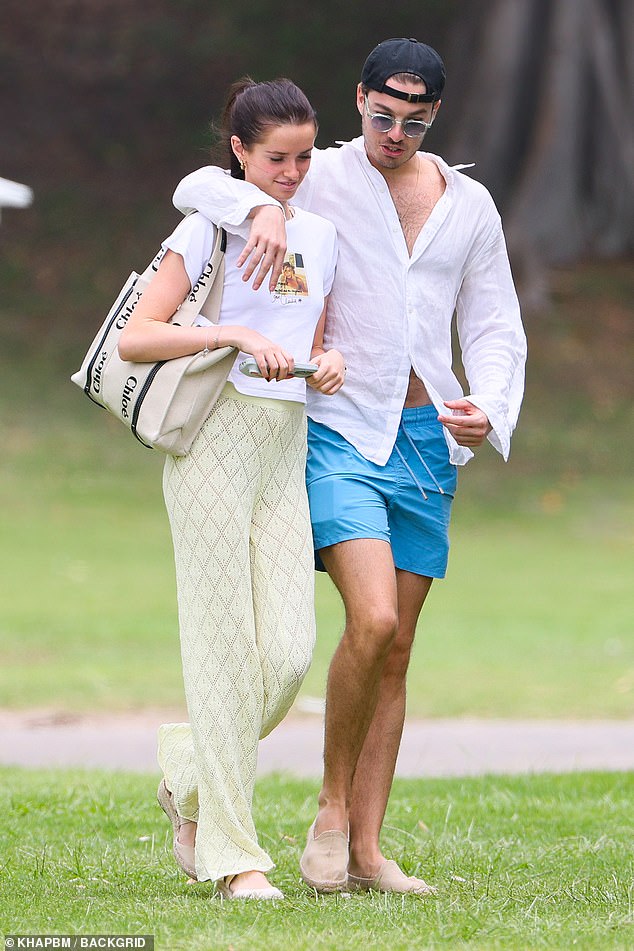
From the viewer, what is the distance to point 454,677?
A: 931 cm

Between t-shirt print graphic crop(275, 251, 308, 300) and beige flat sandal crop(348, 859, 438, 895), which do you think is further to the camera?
beige flat sandal crop(348, 859, 438, 895)

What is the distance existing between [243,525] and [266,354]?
1.56ft

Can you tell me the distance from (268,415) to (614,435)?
13.4 m

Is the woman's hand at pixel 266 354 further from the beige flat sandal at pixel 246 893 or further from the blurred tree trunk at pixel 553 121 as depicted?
the blurred tree trunk at pixel 553 121

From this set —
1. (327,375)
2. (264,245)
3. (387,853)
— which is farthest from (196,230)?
(387,853)

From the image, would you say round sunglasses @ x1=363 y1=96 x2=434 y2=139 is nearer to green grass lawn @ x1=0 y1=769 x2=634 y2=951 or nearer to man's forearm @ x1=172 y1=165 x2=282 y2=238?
man's forearm @ x1=172 y1=165 x2=282 y2=238

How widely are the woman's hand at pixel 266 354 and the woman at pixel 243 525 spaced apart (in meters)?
0.06

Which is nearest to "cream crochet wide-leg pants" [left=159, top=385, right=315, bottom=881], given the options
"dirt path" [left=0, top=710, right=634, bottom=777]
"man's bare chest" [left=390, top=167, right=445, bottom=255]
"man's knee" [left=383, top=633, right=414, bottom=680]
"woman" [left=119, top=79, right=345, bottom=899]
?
"woman" [left=119, top=79, right=345, bottom=899]

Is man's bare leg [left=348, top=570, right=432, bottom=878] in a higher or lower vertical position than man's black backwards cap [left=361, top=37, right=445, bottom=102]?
lower

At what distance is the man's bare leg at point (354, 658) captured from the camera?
13.7ft

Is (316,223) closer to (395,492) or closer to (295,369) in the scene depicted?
(295,369)

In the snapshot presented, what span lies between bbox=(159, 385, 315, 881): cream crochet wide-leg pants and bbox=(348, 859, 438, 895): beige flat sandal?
40 centimetres

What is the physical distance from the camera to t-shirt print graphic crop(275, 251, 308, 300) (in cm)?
409

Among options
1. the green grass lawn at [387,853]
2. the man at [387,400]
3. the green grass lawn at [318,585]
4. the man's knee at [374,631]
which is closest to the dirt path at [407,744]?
the green grass lawn at [318,585]
